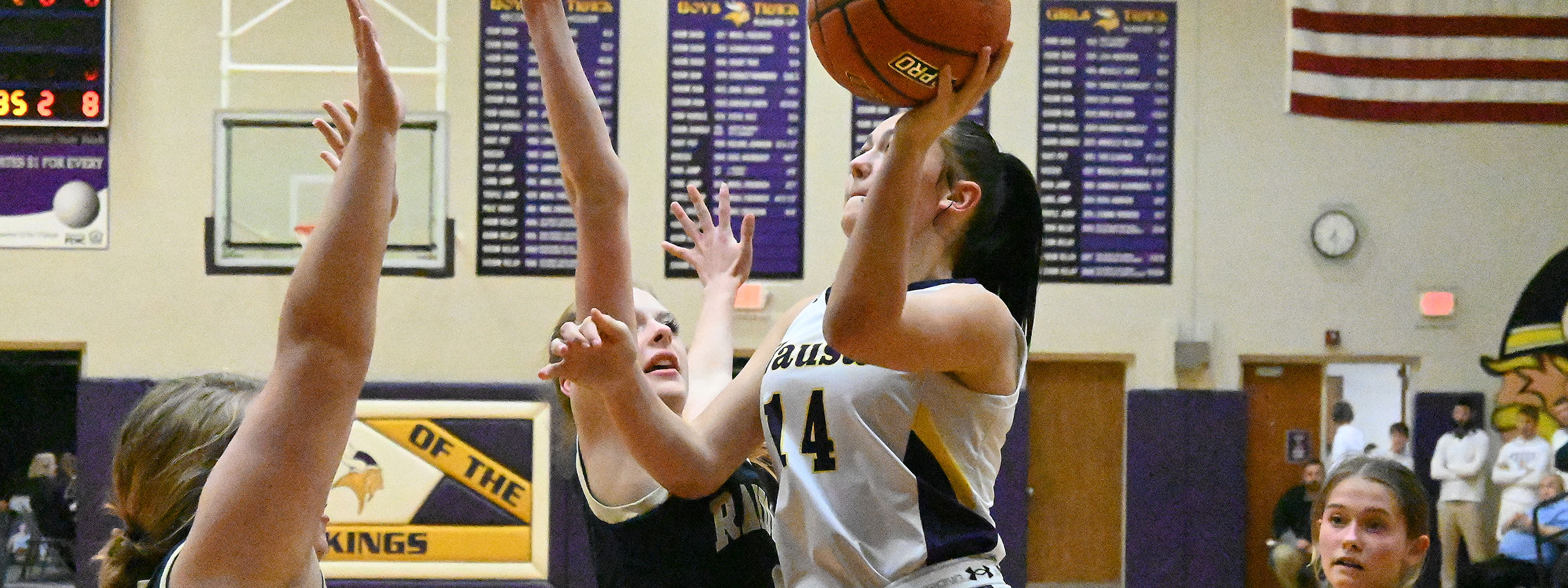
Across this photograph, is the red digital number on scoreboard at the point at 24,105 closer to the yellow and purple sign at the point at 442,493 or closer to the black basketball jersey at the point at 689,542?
the yellow and purple sign at the point at 442,493

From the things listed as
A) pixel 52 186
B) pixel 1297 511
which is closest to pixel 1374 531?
pixel 1297 511

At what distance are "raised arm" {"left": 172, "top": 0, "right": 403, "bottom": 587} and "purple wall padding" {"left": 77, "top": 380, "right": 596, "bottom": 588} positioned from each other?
606cm

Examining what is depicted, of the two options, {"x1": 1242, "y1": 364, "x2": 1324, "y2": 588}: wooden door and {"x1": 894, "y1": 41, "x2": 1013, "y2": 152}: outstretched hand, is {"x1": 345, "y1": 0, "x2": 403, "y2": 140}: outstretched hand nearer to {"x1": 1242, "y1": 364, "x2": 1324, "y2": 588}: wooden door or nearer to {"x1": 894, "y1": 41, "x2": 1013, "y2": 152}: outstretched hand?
{"x1": 894, "y1": 41, "x2": 1013, "y2": 152}: outstretched hand

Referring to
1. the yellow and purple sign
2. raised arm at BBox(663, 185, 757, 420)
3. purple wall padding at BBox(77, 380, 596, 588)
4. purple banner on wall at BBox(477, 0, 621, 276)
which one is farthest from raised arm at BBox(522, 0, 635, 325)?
purple banner on wall at BBox(477, 0, 621, 276)

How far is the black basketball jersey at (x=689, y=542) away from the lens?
258cm

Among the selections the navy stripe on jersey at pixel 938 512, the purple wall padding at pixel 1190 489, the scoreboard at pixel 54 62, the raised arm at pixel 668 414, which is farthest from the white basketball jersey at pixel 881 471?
the scoreboard at pixel 54 62

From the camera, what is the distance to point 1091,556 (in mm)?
10141

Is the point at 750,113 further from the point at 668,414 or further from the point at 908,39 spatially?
the point at 908,39

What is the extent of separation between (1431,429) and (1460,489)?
51cm

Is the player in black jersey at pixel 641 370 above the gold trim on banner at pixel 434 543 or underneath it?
above

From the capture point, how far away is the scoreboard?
29.7 feet

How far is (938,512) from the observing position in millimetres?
1978

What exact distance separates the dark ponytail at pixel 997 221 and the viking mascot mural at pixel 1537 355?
9.38m

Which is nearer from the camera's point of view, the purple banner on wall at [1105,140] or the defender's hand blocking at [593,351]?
the defender's hand blocking at [593,351]
